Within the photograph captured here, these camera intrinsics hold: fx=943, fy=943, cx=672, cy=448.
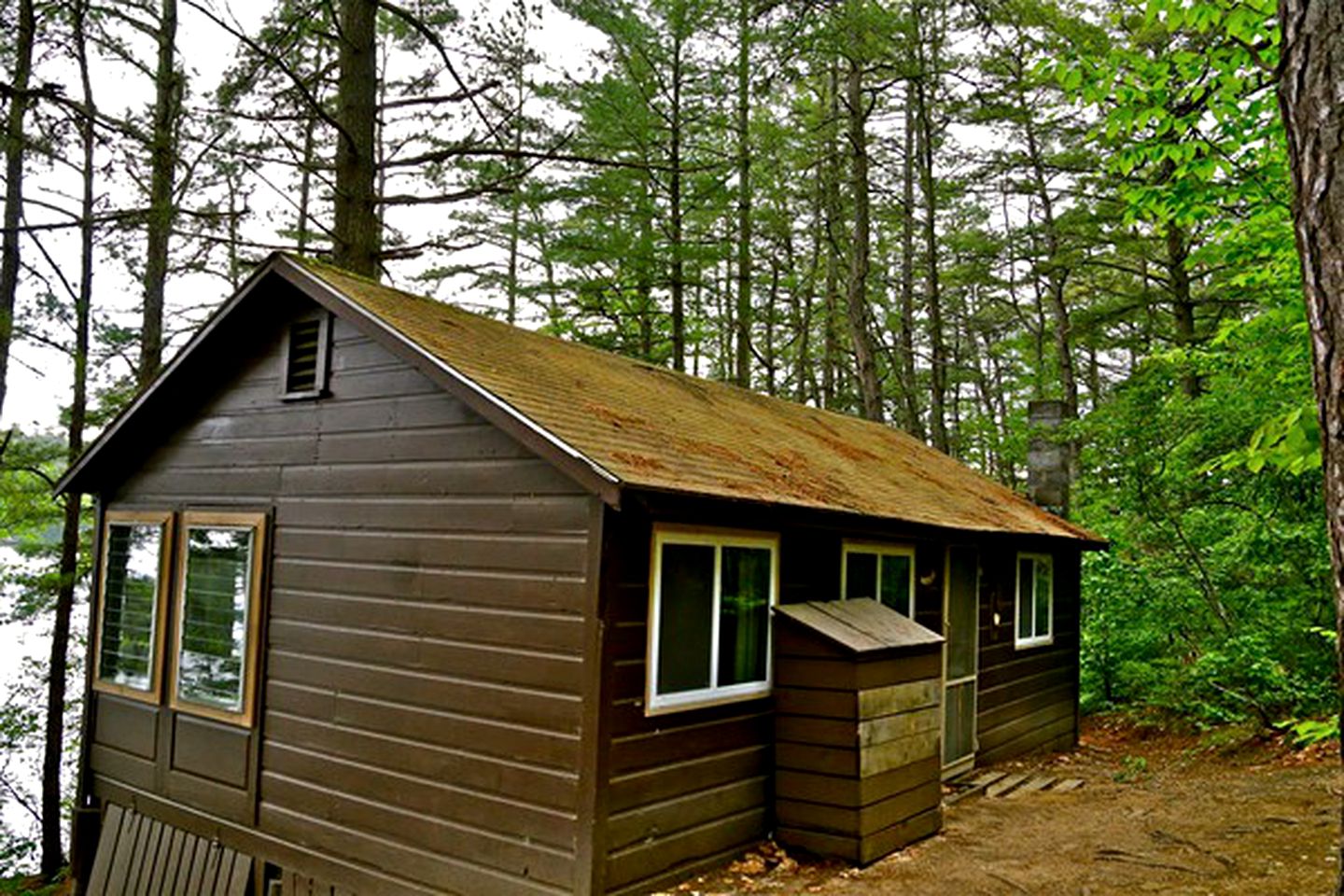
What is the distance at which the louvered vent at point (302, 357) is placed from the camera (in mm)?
6973

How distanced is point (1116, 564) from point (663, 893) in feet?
31.8

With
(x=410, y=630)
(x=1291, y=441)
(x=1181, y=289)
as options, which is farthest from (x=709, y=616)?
(x=1181, y=289)

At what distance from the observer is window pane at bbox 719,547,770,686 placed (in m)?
6.09

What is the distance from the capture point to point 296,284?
670cm

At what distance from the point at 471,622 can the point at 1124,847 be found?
4717 mm

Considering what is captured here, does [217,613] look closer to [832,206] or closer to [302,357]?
[302,357]

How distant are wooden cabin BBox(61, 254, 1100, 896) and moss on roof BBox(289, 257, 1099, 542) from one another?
0.15ft

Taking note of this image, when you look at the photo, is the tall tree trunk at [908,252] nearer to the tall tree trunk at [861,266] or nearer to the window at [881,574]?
the tall tree trunk at [861,266]

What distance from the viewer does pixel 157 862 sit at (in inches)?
293

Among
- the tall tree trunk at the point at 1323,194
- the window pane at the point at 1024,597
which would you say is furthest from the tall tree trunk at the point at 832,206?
the tall tree trunk at the point at 1323,194

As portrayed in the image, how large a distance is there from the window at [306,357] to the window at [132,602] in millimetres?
1840

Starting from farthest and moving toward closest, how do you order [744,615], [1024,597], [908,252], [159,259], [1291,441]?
1. [908,252]
2. [159,259]
3. [1024,597]
4. [744,615]
5. [1291,441]

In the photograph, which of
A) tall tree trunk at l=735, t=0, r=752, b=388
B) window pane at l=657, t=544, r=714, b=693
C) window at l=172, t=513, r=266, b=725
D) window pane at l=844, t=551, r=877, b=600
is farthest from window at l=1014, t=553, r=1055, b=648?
window at l=172, t=513, r=266, b=725

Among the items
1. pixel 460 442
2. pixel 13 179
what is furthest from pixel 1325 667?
pixel 13 179
